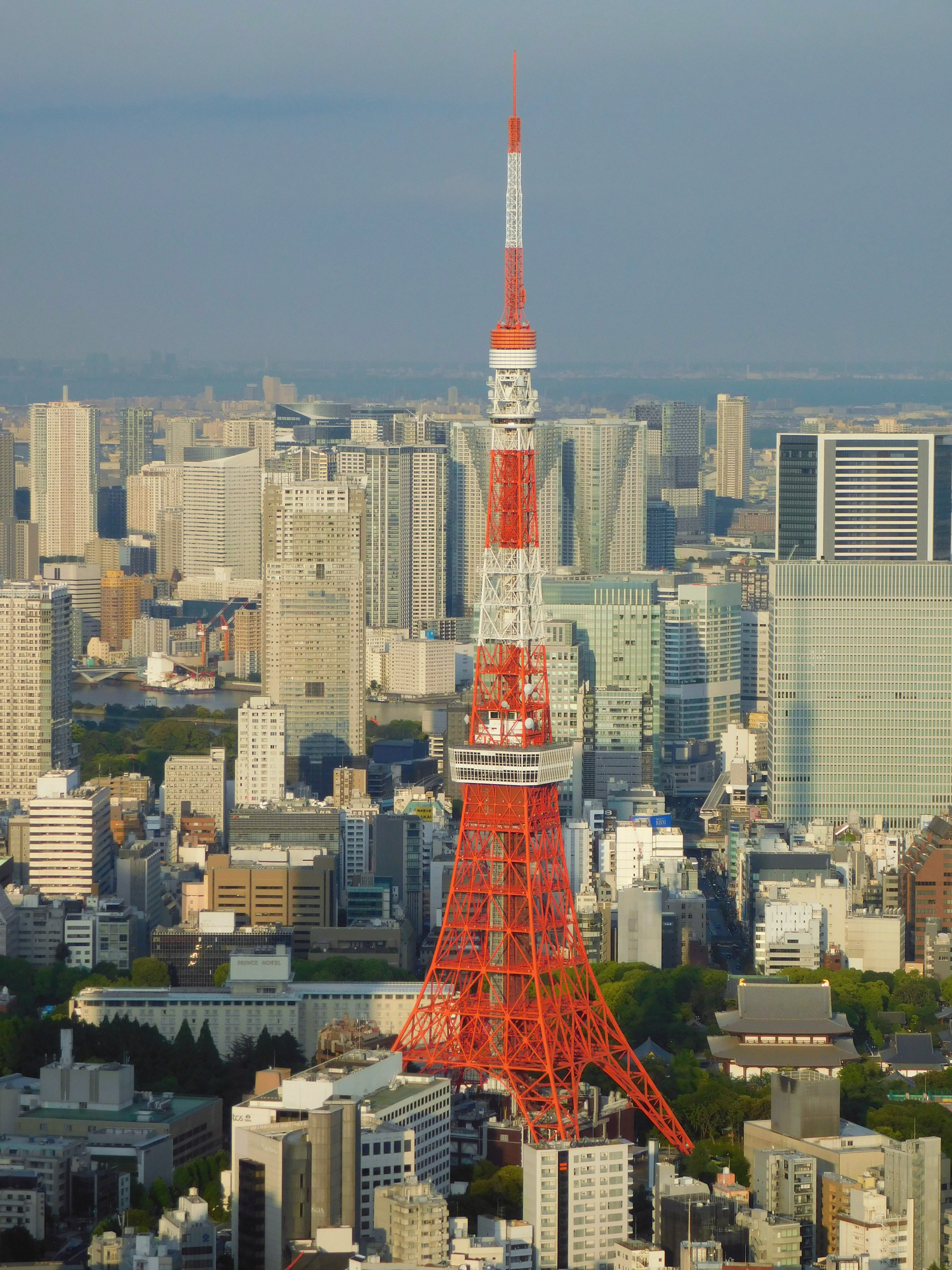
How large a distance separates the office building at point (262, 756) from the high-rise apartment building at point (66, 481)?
86.9ft

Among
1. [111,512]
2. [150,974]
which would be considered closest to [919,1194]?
[150,974]

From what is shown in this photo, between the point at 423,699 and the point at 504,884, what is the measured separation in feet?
98.8

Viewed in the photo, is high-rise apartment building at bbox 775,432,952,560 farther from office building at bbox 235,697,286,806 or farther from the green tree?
the green tree

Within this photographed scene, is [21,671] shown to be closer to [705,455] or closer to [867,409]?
[867,409]

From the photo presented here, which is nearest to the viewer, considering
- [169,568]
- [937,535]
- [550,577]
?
[937,535]

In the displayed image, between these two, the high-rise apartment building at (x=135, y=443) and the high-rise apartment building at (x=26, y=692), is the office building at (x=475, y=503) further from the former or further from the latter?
the high-rise apartment building at (x=26, y=692)

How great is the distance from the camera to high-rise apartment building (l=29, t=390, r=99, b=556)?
6278 centimetres

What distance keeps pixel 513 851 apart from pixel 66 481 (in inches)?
1845

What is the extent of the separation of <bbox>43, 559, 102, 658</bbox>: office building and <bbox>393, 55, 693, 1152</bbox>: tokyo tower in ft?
126

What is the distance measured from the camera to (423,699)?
49688 mm

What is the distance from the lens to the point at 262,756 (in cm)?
3584

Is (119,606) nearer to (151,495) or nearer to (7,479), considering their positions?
(7,479)

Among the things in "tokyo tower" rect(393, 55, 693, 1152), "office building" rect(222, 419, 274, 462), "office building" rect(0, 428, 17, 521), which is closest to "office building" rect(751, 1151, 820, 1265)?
"tokyo tower" rect(393, 55, 693, 1152)

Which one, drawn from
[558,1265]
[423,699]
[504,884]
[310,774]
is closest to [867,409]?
[423,699]
